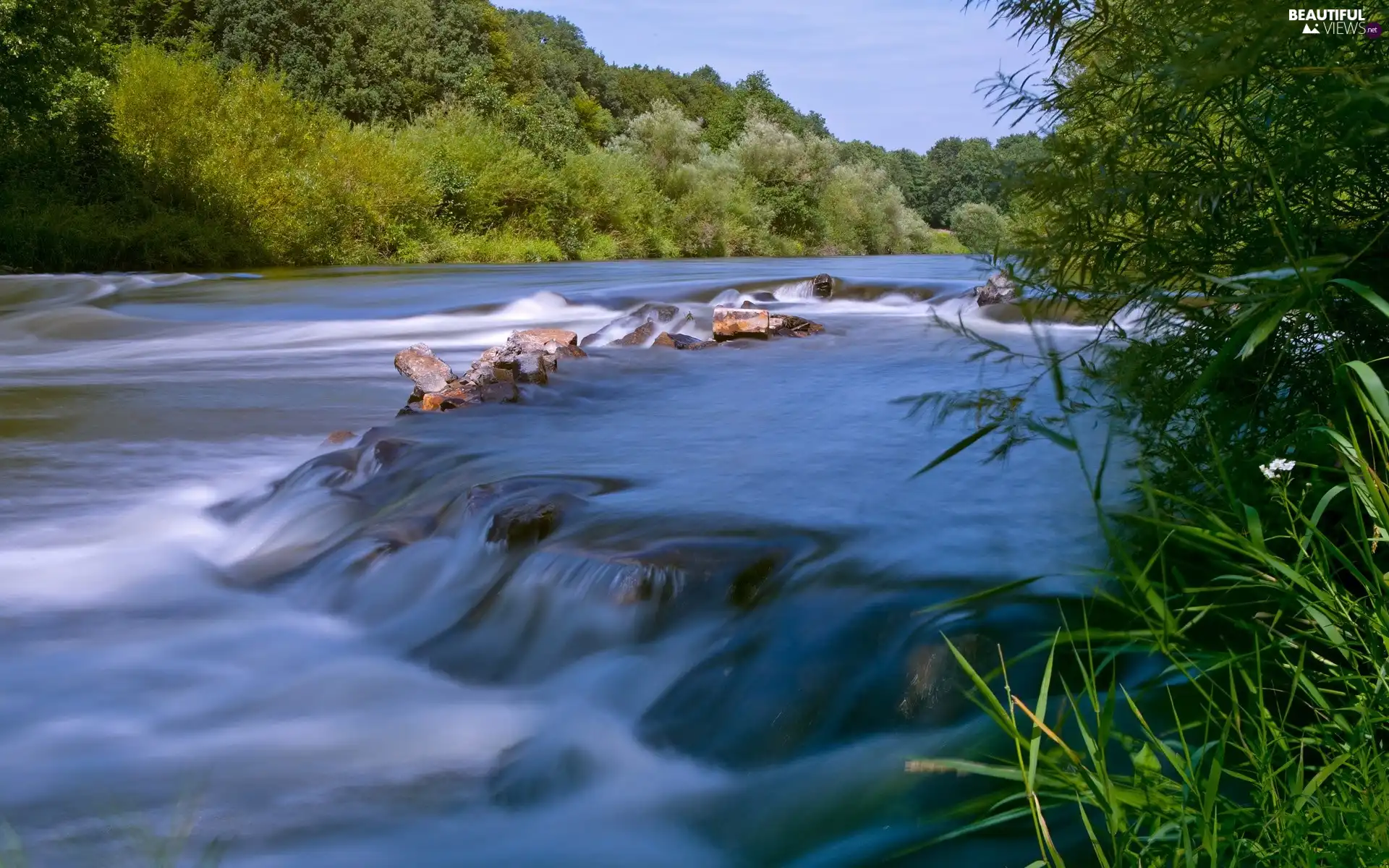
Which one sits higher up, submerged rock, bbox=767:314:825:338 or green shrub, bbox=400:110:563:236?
green shrub, bbox=400:110:563:236

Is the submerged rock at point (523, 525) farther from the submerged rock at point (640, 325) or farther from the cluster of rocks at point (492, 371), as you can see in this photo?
the submerged rock at point (640, 325)

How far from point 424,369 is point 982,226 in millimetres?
6254

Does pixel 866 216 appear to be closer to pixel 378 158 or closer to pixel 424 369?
pixel 378 158

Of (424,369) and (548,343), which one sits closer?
(424,369)

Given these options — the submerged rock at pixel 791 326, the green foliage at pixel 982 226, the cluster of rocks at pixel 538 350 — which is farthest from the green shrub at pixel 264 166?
the green foliage at pixel 982 226

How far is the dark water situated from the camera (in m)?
2.94

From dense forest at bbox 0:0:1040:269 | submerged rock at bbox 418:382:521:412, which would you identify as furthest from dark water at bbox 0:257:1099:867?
dense forest at bbox 0:0:1040:269

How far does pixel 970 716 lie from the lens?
2.97 meters

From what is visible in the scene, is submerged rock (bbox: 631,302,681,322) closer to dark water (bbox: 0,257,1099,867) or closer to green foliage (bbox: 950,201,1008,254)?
dark water (bbox: 0,257,1099,867)

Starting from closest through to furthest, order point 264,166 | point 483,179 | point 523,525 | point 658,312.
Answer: point 523,525 < point 658,312 < point 264,166 < point 483,179

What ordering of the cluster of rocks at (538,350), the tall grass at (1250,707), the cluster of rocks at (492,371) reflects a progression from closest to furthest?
the tall grass at (1250,707), the cluster of rocks at (492,371), the cluster of rocks at (538,350)

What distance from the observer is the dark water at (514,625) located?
116 inches

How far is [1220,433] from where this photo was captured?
295 centimetres

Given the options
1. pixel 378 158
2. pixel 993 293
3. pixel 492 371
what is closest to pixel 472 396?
pixel 492 371
